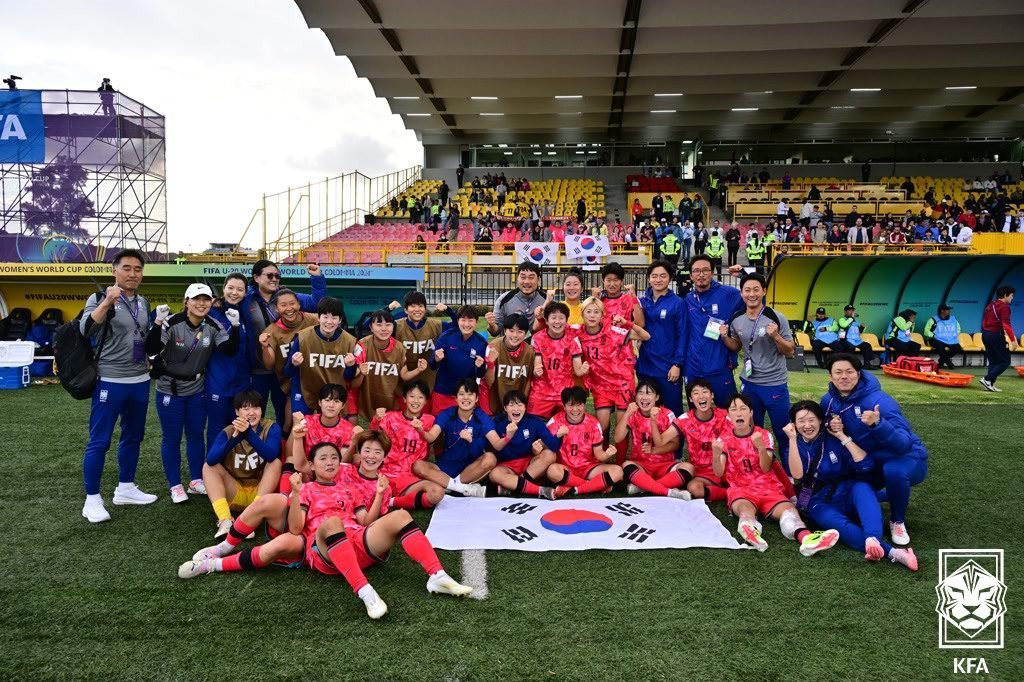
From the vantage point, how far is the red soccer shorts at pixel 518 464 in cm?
551

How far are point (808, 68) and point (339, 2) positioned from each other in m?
17.7

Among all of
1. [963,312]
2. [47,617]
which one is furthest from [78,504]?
[963,312]

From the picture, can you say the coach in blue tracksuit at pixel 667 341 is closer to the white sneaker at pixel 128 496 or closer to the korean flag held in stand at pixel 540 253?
the white sneaker at pixel 128 496

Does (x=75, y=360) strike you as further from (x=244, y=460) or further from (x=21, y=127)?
(x=21, y=127)

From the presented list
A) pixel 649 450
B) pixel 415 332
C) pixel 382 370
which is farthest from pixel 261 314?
pixel 649 450

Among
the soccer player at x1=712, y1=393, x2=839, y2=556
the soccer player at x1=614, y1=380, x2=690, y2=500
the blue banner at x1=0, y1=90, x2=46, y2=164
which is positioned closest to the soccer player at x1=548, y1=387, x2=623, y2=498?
the soccer player at x1=614, y1=380, x2=690, y2=500

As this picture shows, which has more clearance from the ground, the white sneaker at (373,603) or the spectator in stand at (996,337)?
the spectator in stand at (996,337)

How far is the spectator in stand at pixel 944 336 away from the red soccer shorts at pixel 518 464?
11.3 m

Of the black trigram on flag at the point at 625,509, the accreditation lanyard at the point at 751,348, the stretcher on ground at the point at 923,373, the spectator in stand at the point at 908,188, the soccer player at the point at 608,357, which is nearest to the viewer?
the black trigram on flag at the point at 625,509

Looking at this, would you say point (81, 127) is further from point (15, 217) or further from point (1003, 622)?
point (1003, 622)

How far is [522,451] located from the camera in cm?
551

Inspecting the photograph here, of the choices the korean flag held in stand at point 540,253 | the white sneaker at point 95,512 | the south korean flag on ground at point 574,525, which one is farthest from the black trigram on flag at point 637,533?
the korean flag held in stand at point 540,253

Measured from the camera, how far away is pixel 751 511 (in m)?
4.61

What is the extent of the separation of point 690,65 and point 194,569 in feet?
84.1
